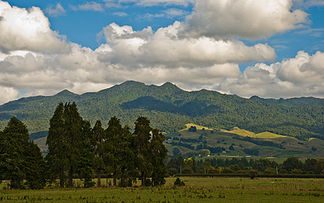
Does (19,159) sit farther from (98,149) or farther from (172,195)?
(172,195)

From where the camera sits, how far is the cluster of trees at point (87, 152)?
85344 millimetres

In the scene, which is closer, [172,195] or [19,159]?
[172,195]

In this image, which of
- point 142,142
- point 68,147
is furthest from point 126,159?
point 68,147

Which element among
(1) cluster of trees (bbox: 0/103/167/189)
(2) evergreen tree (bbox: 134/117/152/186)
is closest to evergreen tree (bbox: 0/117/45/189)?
(1) cluster of trees (bbox: 0/103/167/189)

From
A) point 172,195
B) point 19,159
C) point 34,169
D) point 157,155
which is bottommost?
point 172,195

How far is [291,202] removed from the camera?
51000 millimetres

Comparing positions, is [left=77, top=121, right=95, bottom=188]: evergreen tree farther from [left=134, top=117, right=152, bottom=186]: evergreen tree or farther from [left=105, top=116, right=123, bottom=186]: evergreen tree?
[left=134, top=117, right=152, bottom=186]: evergreen tree

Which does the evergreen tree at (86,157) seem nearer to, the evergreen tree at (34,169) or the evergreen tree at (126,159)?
the evergreen tree at (126,159)

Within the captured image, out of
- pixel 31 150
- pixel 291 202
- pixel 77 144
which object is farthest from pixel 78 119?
pixel 291 202

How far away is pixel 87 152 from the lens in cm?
9112

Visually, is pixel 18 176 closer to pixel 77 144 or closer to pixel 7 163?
pixel 7 163

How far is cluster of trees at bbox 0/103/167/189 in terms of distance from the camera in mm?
85344

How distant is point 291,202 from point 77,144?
55.5 m

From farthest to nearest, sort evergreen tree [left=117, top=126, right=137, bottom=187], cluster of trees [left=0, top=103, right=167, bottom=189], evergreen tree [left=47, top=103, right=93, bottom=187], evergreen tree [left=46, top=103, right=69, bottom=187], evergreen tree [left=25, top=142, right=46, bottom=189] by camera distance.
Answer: evergreen tree [left=117, top=126, right=137, bottom=187] → evergreen tree [left=47, top=103, right=93, bottom=187] → evergreen tree [left=46, top=103, right=69, bottom=187] → cluster of trees [left=0, top=103, right=167, bottom=189] → evergreen tree [left=25, top=142, right=46, bottom=189]
